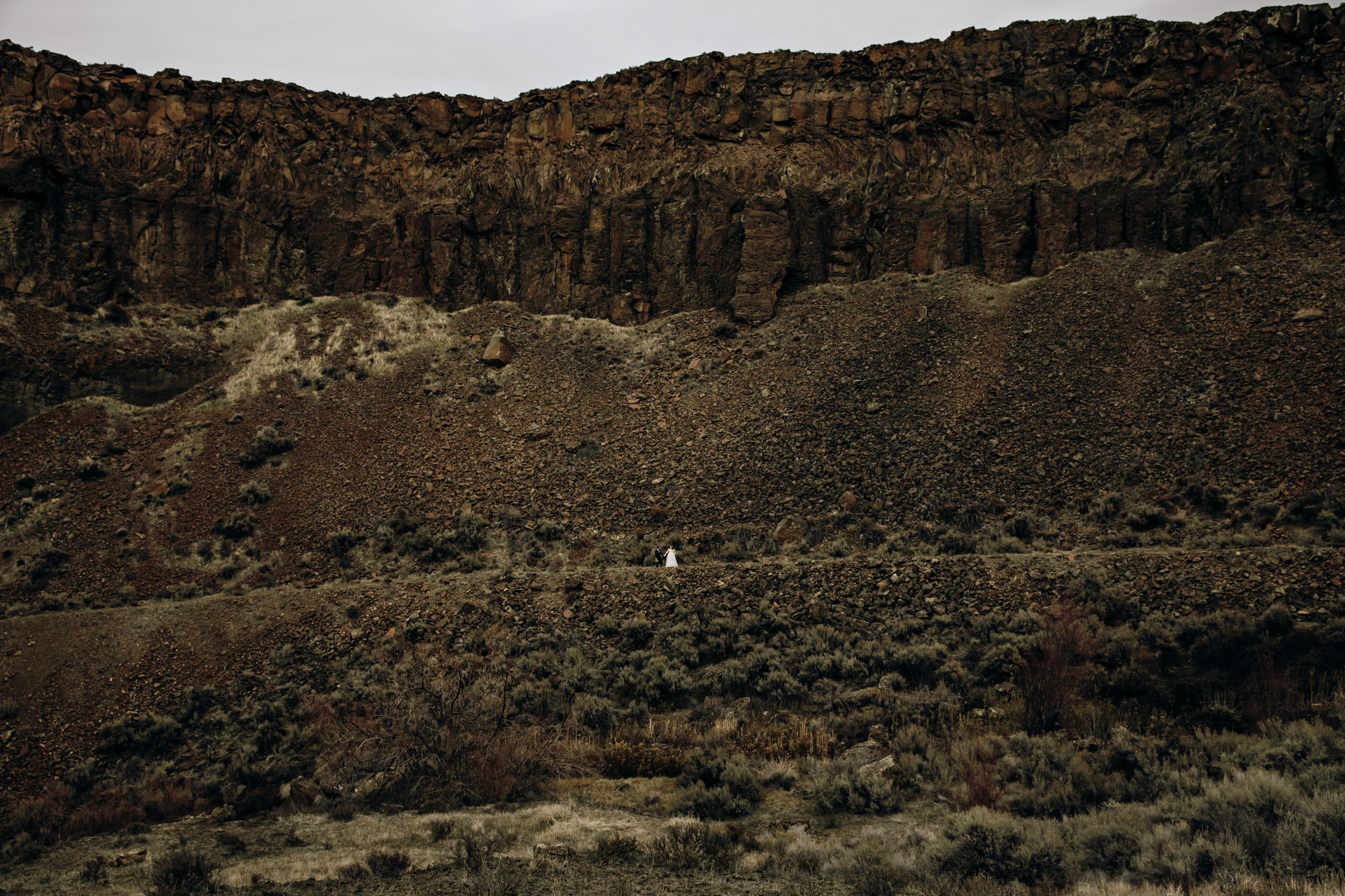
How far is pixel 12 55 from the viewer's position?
1347 inches

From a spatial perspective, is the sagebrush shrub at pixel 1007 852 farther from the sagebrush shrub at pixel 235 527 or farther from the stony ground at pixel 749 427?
the sagebrush shrub at pixel 235 527

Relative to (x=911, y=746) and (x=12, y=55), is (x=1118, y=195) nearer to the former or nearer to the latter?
(x=911, y=746)

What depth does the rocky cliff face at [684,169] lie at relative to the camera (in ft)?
98.0

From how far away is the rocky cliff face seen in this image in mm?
29875

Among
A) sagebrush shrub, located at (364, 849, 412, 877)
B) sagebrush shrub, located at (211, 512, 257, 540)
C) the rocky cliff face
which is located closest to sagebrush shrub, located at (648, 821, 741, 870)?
sagebrush shrub, located at (364, 849, 412, 877)

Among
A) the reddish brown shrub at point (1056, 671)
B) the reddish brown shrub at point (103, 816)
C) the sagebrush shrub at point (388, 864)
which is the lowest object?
the reddish brown shrub at point (103, 816)

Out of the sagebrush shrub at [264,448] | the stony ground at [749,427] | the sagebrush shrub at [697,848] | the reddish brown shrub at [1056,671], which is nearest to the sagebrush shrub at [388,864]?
the sagebrush shrub at [697,848]

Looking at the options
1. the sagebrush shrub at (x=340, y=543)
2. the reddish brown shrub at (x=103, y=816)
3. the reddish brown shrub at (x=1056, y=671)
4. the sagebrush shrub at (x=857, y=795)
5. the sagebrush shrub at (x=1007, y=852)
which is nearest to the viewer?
the sagebrush shrub at (x=1007, y=852)

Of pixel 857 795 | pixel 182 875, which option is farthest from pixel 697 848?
pixel 182 875

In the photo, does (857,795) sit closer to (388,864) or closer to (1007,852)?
(1007,852)

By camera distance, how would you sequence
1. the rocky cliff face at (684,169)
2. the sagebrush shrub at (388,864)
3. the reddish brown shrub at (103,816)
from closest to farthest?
1. the sagebrush shrub at (388,864)
2. the reddish brown shrub at (103,816)
3. the rocky cliff face at (684,169)

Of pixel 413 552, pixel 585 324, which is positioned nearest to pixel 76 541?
pixel 413 552

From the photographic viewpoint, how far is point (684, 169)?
117 ft

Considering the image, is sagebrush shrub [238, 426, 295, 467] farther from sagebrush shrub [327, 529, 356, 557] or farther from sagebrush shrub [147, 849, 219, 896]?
sagebrush shrub [147, 849, 219, 896]
